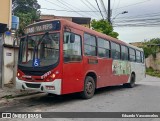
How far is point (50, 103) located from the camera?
893 centimetres

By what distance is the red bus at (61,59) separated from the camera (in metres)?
8.40

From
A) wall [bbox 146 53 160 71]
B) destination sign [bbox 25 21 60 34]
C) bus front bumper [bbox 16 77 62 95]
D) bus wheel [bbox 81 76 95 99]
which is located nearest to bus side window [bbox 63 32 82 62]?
destination sign [bbox 25 21 60 34]

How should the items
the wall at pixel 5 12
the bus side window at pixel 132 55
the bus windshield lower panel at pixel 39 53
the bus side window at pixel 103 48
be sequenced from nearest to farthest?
the bus windshield lower panel at pixel 39 53 → the bus side window at pixel 103 48 → the wall at pixel 5 12 → the bus side window at pixel 132 55

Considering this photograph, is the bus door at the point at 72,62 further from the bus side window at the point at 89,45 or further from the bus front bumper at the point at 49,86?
the bus side window at the point at 89,45

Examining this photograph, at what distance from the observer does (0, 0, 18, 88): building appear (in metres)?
12.0

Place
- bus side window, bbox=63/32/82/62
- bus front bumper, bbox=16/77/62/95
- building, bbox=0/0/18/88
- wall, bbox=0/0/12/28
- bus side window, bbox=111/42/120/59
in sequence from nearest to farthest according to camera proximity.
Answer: bus front bumper, bbox=16/77/62/95 < bus side window, bbox=63/32/82/62 < building, bbox=0/0/18/88 < bus side window, bbox=111/42/120/59 < wall, bbox=0/0/12/28

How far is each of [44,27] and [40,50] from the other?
828mm

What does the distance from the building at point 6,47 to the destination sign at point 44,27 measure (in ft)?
9.94

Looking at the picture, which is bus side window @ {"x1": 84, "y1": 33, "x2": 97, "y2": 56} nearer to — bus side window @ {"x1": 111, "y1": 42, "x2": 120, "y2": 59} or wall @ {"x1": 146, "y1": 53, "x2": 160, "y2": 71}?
bus side window @ {"x1": 111, "y1": 42, "x2": 120, "y2": 59}

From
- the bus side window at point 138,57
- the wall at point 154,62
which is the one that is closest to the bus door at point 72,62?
the bus side window at point 138,57

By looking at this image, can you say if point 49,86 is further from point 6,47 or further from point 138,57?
point 138,57

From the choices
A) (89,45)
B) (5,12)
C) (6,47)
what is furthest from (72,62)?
(5,12)

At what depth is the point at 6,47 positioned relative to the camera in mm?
12391

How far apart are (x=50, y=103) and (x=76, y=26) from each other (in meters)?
2.94
